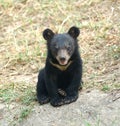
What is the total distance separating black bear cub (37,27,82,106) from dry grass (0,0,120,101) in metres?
0.56

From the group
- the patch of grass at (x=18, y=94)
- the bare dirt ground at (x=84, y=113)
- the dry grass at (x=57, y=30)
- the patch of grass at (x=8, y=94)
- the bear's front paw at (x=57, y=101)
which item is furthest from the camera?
the dry grass at (x=57, y=30)

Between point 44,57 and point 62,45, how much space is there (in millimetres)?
2382

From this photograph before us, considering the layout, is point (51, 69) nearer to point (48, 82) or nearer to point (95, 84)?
point (48, 82)

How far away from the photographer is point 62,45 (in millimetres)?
6262

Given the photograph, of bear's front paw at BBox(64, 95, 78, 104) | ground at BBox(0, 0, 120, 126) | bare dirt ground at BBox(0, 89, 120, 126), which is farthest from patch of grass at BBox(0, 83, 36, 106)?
bear's front paw at BBox(64, 95, 78, 104)

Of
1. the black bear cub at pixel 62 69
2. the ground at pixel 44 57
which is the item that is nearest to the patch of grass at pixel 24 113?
the ground at pixel 44 57

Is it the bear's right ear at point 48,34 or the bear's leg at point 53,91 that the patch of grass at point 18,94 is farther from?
the bear's right ear at point 48,34

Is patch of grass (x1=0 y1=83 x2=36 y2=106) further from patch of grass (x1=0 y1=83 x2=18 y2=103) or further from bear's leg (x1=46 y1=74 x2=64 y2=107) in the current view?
bear's leg (x1=46 y1=74 x2=64 y2=107)

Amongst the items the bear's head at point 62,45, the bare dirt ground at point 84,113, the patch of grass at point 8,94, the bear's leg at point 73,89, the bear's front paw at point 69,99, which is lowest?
the patch of grass at point 8,94

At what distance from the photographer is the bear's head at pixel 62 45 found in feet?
20.2

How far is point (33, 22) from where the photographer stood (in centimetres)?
1013

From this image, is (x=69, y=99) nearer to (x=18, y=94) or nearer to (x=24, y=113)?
(x=24, y=113)

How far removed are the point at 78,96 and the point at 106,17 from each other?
3.47 metres

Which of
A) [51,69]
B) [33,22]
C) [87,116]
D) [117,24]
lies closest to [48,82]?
[51,69]
